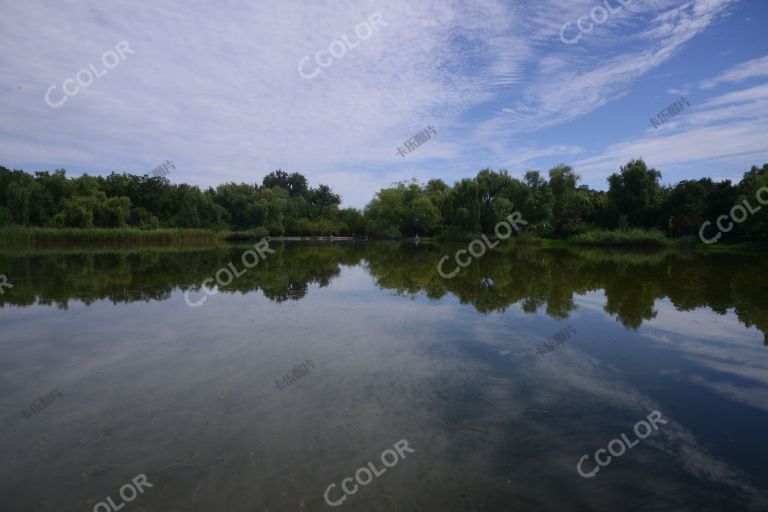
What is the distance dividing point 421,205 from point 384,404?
61.1 meters

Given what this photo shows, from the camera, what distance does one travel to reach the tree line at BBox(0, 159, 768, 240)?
4491cm

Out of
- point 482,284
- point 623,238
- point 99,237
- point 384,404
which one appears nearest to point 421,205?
point 623,238

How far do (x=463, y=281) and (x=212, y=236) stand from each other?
40.4 meters

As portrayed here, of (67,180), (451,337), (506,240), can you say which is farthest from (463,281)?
(67,180)

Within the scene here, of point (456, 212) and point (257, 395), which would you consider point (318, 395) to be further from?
point (456, 212)

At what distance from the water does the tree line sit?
117ft

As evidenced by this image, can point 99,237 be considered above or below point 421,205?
below

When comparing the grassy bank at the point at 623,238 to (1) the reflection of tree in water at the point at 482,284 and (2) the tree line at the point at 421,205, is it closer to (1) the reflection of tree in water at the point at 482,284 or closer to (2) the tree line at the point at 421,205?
(2) the tree line at the point at 421,205

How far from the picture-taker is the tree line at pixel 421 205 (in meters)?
44.9

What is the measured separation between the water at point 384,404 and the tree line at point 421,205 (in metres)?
35.8

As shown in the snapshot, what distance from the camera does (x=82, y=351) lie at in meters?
7.86

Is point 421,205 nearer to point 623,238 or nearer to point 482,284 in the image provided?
point 623,238

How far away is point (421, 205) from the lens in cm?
6569

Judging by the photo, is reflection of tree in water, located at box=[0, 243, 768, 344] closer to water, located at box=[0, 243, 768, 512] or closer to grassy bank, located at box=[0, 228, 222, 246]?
water, located at box=[0, 243, 768, 512]
